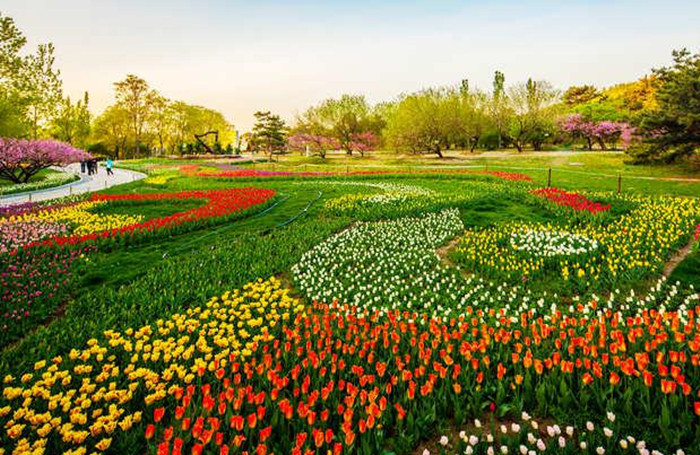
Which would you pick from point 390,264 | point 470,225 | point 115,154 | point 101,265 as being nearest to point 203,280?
point 101,265

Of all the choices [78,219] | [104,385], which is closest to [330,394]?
[104,385]

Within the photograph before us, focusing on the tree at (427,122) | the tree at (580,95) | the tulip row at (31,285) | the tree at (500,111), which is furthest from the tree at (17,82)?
the tree at (580,95)

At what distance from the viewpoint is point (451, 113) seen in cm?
4994

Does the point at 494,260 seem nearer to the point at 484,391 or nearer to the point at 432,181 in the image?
the point at 484,391

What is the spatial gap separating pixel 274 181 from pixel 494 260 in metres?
23.0

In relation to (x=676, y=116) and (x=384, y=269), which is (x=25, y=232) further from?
(x=676, y=116)

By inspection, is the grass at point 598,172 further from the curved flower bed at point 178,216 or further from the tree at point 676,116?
the curved flower bed at point 178,216

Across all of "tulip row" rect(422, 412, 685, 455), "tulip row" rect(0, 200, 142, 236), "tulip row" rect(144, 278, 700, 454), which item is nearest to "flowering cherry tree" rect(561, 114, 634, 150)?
"tulip row" rect(0, 200, 142, 236)

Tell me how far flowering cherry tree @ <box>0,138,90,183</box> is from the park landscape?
6.02 m

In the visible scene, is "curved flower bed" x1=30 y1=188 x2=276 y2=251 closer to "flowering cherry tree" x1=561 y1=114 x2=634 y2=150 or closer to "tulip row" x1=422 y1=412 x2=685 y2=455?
"tulip row" x1=422 y1=412 x2=685 y2=455

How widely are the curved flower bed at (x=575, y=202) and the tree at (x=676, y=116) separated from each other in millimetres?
12512

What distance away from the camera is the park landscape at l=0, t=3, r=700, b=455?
3236mm

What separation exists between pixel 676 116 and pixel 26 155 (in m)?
41.5

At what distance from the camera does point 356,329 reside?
471 cm
